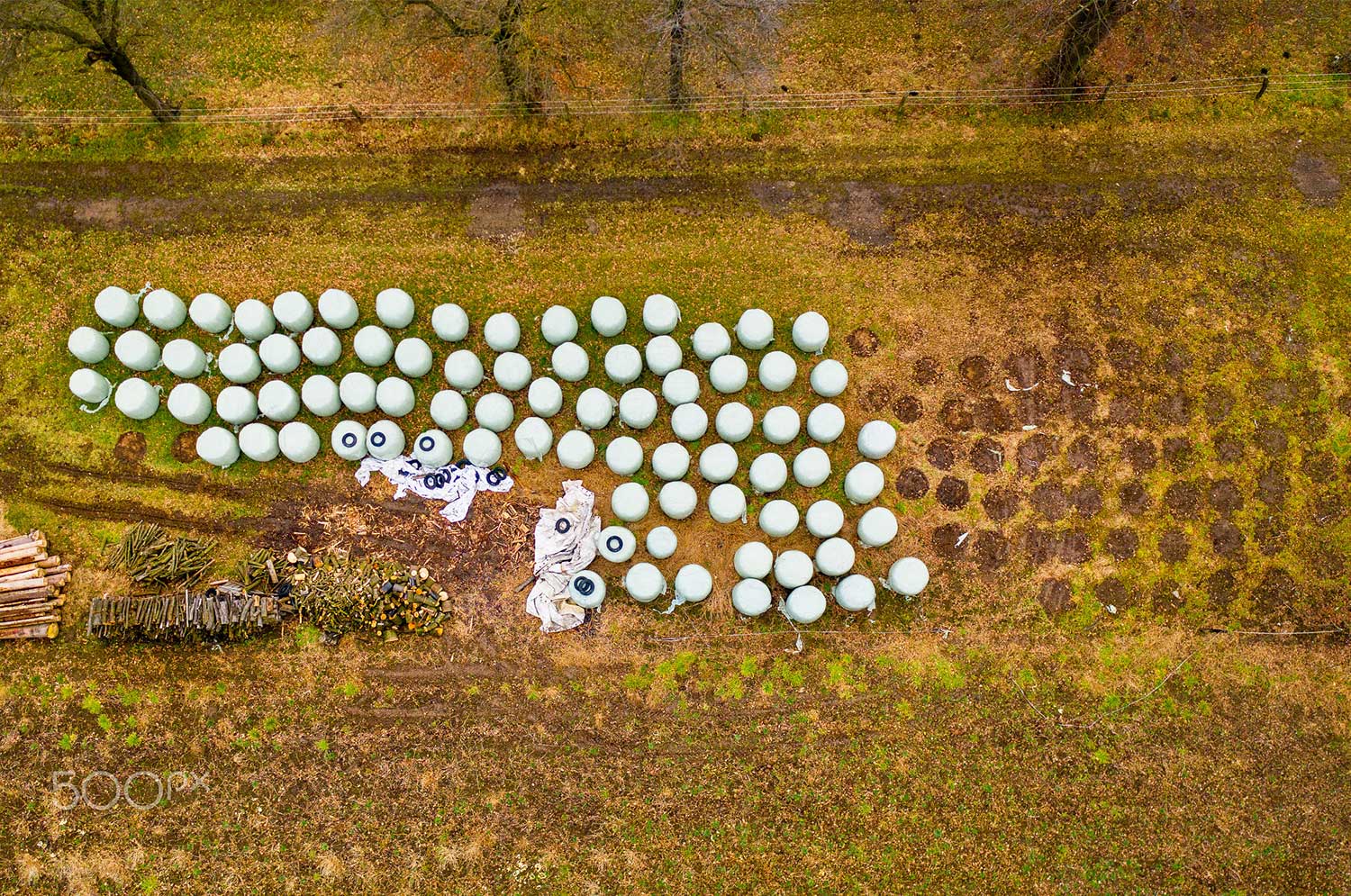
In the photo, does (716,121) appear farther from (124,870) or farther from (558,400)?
(124,870)

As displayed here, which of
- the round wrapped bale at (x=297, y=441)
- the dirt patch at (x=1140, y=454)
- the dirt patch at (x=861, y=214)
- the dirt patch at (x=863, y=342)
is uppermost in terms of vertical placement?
the dirt patch at (x=861, y=214)

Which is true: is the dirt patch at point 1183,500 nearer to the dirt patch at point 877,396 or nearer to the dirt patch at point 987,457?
the dirt patch at point 987,457

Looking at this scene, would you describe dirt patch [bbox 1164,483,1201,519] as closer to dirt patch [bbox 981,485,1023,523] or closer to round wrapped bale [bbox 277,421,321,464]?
dirt patch [bbox 981,485,1023,523]

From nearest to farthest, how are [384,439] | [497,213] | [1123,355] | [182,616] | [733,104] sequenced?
1. [182,616]
2. [384,439]
3. [1123,355]
4. [497,213]
5. [733,104]

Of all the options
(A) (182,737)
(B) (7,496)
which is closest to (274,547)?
(A) (182,737)

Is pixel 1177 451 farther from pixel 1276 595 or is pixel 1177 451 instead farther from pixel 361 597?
pixel 361 597

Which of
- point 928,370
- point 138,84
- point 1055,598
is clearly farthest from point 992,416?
point 138,84

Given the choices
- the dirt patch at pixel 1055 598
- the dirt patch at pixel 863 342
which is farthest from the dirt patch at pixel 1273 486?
the dirt patch at pixel 863 342
